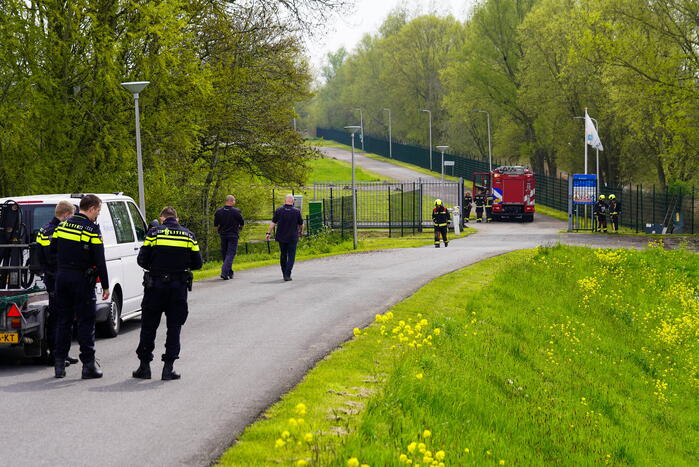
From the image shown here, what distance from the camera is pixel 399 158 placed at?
10300 cm

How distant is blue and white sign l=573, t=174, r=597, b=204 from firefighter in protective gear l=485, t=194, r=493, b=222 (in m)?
10.5

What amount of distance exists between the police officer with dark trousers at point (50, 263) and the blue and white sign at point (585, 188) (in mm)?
33574

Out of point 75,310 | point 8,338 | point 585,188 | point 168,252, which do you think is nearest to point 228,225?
point 8,338

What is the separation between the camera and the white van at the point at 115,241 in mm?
11516

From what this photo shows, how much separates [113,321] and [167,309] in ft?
10.4

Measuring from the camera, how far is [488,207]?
170 feet

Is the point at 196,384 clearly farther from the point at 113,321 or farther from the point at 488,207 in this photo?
the point at 488,207

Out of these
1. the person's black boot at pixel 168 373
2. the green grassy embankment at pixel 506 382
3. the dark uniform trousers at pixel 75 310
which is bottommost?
the green grassy embankment at pixel 506 382

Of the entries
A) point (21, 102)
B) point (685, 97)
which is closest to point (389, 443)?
point (21, 102)

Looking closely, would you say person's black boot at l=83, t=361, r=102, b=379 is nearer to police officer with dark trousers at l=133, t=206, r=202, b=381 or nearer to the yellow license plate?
police officer with dark trousers at l=133, t=206, r=202, b=381

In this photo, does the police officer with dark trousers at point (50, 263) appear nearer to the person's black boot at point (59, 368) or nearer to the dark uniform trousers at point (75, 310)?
the dark uniform trousers at point (75, 310)

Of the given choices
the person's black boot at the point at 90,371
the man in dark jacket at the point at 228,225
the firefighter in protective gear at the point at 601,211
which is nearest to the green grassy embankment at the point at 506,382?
the person's black boot at the point at 90,371

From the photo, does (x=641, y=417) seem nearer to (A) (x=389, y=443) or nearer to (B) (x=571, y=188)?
(A) (x=389, y=443)

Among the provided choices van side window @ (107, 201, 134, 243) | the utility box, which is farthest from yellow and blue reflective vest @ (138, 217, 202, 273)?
the utility box
